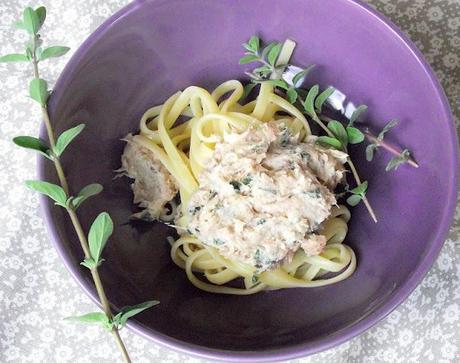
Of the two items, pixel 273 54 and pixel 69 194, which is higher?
pixel 273 54

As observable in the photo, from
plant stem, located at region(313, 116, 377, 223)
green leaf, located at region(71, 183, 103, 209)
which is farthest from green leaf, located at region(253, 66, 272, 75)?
green leaf, located at region(71, 183, 103, 209)

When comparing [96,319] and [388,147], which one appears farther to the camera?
[388,147]

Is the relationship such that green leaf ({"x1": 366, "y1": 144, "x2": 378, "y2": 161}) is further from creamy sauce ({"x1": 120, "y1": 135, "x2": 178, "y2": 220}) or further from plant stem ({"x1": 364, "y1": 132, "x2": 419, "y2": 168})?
creamy sauce ({"x1": 120, "y1": 135, "x2": 178, "y2": 220})

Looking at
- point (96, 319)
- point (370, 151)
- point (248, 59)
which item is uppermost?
point (248, 59)

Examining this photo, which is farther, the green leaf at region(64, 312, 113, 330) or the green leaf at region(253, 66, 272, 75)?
the green leaf at region(253, 66, 272, 75)

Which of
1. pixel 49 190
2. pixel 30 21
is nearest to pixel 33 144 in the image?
pixel 49 190

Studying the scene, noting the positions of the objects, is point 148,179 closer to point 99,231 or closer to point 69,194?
point 69,194

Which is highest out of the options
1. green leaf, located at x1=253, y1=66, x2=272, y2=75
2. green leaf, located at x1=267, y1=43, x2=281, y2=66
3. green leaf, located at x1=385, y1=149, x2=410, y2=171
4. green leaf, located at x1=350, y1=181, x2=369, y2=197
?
green leaf, located at x1=267, y1=43, x2=281, y2=66
